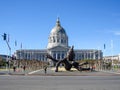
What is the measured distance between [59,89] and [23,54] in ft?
590

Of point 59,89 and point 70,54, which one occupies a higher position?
point 70,54

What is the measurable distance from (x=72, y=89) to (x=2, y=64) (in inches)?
3870

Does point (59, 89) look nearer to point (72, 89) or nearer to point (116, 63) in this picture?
point (72, 89)

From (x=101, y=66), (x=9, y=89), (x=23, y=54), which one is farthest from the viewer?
(x=23, y=54)

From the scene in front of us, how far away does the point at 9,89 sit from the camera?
20.6 metres

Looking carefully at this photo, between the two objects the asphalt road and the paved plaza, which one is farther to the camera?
the paved plaza

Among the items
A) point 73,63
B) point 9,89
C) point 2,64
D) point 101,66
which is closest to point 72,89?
point 9,89

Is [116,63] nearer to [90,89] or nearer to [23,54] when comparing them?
[23,54]

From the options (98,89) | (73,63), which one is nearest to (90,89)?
(98,89)

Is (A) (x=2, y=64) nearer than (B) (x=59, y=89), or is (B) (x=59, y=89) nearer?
(B) (x=59, y=89)

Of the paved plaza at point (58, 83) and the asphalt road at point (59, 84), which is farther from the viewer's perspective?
the paved plaza at point (58, 83)

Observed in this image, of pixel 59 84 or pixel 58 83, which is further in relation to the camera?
pixel 58 83

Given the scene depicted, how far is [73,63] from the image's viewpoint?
64375mm

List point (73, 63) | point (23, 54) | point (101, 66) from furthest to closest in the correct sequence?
point (23, 54), point (101, 66), point (73, 63)
